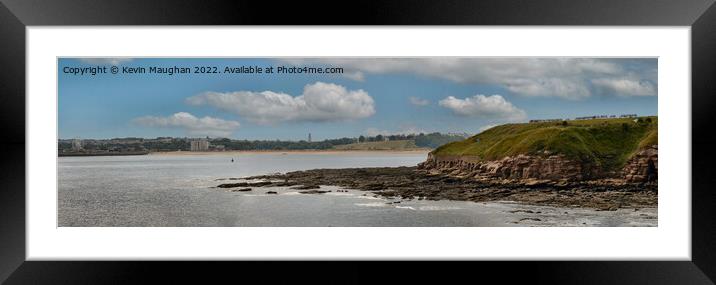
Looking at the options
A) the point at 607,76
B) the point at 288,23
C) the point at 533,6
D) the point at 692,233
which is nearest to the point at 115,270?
the point at 288,23

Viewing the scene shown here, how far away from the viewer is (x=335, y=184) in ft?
29.7

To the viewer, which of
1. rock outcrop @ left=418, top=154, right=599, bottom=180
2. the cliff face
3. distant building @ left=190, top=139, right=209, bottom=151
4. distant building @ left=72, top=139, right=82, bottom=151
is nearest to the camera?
distant building @ left=72, top=139, right=82, bottom=151

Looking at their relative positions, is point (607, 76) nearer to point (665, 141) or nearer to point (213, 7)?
point (665, 141)

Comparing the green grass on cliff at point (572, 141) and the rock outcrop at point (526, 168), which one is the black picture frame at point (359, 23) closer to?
the green grass on cliff at point (572, 141)

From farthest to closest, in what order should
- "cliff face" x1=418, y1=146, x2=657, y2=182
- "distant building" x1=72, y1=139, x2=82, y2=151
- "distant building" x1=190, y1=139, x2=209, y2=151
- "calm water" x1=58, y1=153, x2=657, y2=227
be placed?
"cliff face" x1=418, y1=146, x2=657, y2=182 → "distant building" x1=190, y1=139, x2=209, y2=151 → "calm water" x1=58, y1=153, x2=657, y2=227 → "distant building" x1=72, y1=139, x2=82, y2=151

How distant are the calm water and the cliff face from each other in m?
0.70

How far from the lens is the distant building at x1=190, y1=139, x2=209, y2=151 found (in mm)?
8648

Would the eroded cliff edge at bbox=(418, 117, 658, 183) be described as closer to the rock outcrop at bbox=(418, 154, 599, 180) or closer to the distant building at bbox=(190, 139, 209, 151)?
the rock outcrop at bbox=(418, 154, 599, 180)

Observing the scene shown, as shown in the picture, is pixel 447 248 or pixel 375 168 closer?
pixel 447 248

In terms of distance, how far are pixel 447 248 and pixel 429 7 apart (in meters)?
3.04

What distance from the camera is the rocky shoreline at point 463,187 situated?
8922 mm

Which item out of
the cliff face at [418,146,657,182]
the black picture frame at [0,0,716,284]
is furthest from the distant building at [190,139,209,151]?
the cliff face at [418,146,657,182]

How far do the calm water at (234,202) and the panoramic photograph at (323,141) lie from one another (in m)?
0.02

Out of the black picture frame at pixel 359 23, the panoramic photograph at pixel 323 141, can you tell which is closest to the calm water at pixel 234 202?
the panoramic photograph at pixel 323 141
